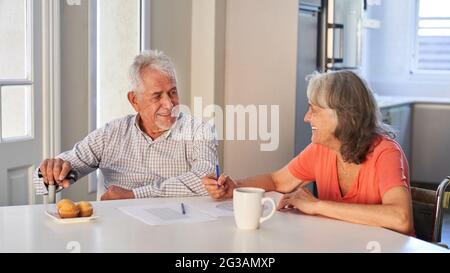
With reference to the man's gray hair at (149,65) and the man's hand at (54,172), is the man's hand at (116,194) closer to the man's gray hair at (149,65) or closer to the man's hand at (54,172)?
the man's hand at (54,172)

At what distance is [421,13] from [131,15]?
3572 millimetres

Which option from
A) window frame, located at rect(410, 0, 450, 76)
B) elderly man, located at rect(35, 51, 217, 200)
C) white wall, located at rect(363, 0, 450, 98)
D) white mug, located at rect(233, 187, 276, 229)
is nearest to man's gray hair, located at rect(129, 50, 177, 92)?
elderly man, located at rect(35, 51, 217, 200)

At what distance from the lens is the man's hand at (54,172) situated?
90.9 inches

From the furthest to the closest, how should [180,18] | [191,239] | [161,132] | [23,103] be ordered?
[180,18]
[23,103]
[161,132]
[191,239]

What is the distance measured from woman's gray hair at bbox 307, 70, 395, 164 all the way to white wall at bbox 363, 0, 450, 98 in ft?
14.2

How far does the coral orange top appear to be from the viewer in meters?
2.03

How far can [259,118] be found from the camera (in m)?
4.23

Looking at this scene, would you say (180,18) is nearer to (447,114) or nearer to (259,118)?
(259,118)

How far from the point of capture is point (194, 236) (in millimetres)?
1698

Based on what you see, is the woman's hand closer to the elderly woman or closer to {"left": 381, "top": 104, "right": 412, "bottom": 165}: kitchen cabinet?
the elderly woman

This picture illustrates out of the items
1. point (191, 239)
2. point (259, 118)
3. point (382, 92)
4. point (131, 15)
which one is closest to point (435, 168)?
point (382, 92)

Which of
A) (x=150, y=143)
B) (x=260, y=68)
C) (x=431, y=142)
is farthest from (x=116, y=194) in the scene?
(x=431, y=142)

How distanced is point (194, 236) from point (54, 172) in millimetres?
804

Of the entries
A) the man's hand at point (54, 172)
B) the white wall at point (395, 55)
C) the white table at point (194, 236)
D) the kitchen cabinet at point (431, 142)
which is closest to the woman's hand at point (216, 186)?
the white table at point (194, 236)
